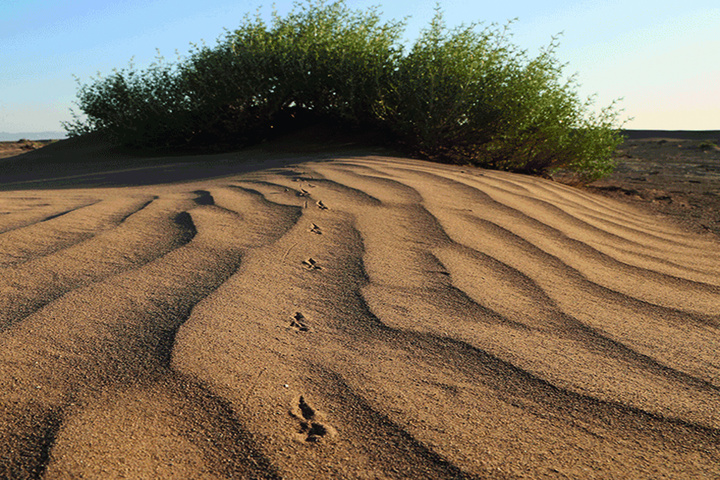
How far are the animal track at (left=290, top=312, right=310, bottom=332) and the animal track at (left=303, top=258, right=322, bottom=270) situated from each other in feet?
1.28

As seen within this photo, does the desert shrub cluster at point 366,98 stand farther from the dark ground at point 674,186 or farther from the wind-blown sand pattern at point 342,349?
the wind-blown sand pattern at point 342,349

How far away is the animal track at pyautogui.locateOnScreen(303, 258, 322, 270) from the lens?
1939mm

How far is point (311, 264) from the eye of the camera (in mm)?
1978

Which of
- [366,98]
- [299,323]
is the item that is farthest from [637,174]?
[299,323]

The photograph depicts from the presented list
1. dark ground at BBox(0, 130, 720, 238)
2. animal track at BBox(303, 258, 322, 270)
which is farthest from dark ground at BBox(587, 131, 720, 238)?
animal track at BBox(303, 258, 322, 270)

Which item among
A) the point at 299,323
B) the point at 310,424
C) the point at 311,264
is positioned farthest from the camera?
the point at 311,264

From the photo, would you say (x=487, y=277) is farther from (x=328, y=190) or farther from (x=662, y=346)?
(x=328, y=190)

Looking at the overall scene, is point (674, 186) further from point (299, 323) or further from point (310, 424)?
point (310, 424)

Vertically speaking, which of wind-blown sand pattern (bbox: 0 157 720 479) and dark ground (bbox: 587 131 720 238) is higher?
wind-blown sand pattern (bbox: 0 157 720 479)

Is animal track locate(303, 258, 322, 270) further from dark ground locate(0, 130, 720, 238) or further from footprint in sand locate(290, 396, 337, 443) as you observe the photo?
dark ground locate(0, 130, 720, 238)

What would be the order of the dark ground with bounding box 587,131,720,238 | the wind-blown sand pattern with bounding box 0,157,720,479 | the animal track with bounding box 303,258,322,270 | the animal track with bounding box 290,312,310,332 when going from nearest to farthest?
the wind-blown sand pattern with bounding box 0,157,720,479 < the animal track with bounding box 290,312,310,332 < the animal track with bounding box 303,258,322,270 < the dark ground with bounding box 587,131,720,238

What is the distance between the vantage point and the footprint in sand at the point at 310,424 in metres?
1.02

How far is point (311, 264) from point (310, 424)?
0.96 meters

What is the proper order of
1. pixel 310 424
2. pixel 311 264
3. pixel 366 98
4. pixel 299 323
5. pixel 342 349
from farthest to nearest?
pixel 366 98 → pixel 311 264 → pixel 299 323 → pixel 342 349 → pixel 310 424
